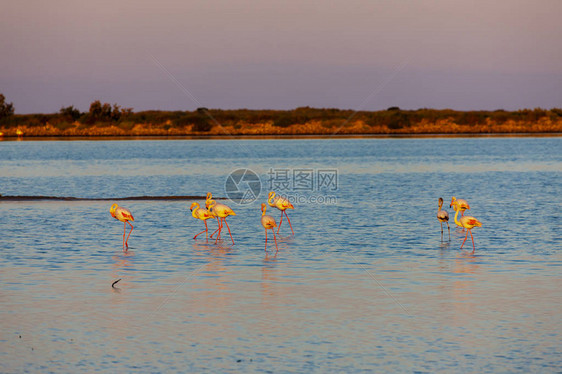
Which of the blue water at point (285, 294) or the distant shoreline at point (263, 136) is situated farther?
the distant shoreline at point (263, 136)

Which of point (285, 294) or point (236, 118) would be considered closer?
point (285, 294)

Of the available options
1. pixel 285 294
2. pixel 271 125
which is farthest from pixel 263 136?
pixel 285 294

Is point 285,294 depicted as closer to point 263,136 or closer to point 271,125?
point 263,136

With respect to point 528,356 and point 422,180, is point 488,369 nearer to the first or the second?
point 528,356

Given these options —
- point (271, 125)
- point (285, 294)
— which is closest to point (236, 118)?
point (271, 125)

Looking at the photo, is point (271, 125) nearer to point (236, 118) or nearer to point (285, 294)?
point (236, 118)

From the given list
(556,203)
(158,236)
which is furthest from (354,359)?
(556,203)

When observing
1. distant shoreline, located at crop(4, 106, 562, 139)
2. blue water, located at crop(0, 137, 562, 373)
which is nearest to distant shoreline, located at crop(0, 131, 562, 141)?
distant shoreline, located at crop(4, 106, 562, 139)

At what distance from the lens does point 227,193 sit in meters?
34.8

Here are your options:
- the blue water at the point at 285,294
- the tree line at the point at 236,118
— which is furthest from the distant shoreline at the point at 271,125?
the blue water at the point at 285,294

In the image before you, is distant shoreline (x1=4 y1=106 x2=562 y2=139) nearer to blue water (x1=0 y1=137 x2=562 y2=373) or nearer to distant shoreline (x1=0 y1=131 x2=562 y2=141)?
distant shoreline (x1=0 y1=131 x2=562 y2=141)

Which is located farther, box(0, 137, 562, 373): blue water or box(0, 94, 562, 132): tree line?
box(0, 94, 562, 132): tree line

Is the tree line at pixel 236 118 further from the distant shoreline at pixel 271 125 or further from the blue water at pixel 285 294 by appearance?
the blue water at pixel 285 294

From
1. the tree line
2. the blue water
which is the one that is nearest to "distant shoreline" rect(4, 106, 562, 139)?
the tree line
